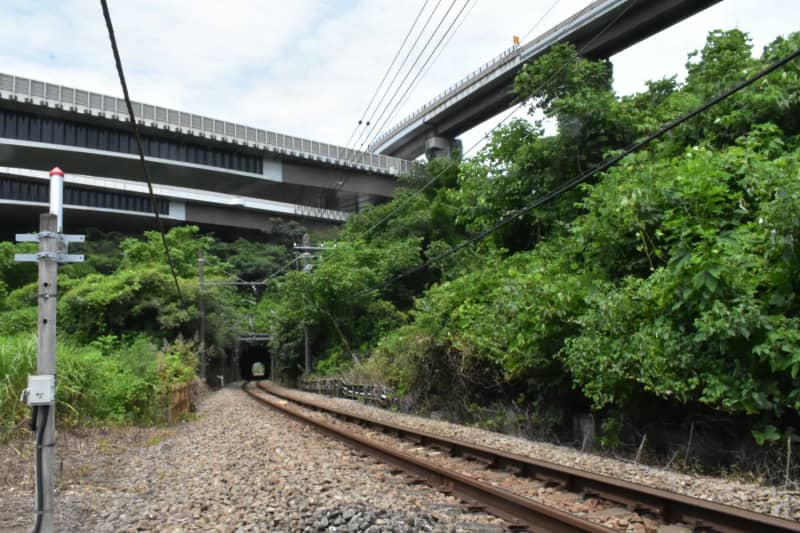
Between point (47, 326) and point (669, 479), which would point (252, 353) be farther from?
point (47, 326)

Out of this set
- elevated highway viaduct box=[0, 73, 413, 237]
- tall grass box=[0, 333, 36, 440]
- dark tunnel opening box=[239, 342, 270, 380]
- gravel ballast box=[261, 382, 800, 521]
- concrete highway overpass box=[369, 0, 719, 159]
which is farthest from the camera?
dark tunnel opening box=[239, 342, 270, 380]

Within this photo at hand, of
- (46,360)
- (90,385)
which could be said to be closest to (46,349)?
(46,360)

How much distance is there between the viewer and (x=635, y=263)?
1112 centimetres

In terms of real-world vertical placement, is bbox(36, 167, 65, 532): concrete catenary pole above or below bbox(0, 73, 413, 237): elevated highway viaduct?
below

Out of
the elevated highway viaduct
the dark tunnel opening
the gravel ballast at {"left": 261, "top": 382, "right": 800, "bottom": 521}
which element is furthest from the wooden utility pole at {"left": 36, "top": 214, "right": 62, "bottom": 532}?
the dark tunnel opening

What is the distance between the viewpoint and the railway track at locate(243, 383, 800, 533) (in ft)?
16.0

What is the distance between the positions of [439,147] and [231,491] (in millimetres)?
58895

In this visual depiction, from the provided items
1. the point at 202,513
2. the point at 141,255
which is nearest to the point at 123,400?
the point at 202,513

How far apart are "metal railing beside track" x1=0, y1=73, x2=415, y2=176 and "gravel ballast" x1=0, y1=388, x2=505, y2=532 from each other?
44646mm

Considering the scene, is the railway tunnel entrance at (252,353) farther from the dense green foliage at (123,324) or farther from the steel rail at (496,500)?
the steel rail at (496,500)

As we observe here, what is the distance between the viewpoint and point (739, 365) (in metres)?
7.68

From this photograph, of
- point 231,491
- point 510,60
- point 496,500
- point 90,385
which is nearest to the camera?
point 496,500

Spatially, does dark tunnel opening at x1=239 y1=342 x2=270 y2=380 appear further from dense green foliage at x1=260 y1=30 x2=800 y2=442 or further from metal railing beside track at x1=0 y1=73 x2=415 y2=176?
dense green foliage at x1=260 y1=30 x2=800 y2=442

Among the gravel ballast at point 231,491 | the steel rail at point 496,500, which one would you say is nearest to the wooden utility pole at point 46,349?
the gravel ballast at point 231,491
